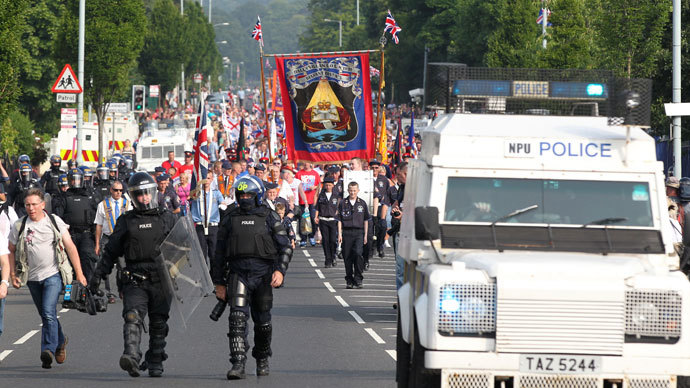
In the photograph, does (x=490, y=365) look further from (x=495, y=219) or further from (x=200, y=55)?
(x=200, y=55)

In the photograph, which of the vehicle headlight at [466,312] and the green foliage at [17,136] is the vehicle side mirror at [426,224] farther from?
the green foliage at [17,136]

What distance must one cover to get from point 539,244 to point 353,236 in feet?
42.5

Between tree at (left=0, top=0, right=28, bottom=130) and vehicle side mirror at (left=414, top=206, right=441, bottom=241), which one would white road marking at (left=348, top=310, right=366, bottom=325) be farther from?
tree at (left=0, top=0, right=28, bottom=130)

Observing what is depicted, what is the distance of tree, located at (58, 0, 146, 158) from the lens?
1896 inches

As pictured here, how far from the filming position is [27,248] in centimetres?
1309

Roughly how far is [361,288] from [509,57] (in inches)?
1052

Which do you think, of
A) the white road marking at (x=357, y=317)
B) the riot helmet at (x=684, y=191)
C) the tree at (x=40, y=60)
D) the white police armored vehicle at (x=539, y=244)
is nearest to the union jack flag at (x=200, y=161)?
the white road marking at (x=357, y=317)

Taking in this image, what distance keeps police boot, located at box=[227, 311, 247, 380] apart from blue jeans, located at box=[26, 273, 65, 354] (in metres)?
1.81

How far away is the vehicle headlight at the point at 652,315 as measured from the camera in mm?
8938

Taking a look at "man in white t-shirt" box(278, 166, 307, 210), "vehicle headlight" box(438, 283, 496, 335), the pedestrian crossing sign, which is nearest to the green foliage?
the pedestrian crossing sign

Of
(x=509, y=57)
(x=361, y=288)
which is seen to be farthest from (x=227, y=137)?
(x=361, y=288)

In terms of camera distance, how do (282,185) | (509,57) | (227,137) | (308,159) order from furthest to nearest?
(227,137), (509,57), (308,159), (282,185)

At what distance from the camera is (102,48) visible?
49.0 metres

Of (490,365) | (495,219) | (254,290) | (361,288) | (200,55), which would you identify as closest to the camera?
(490,365)
